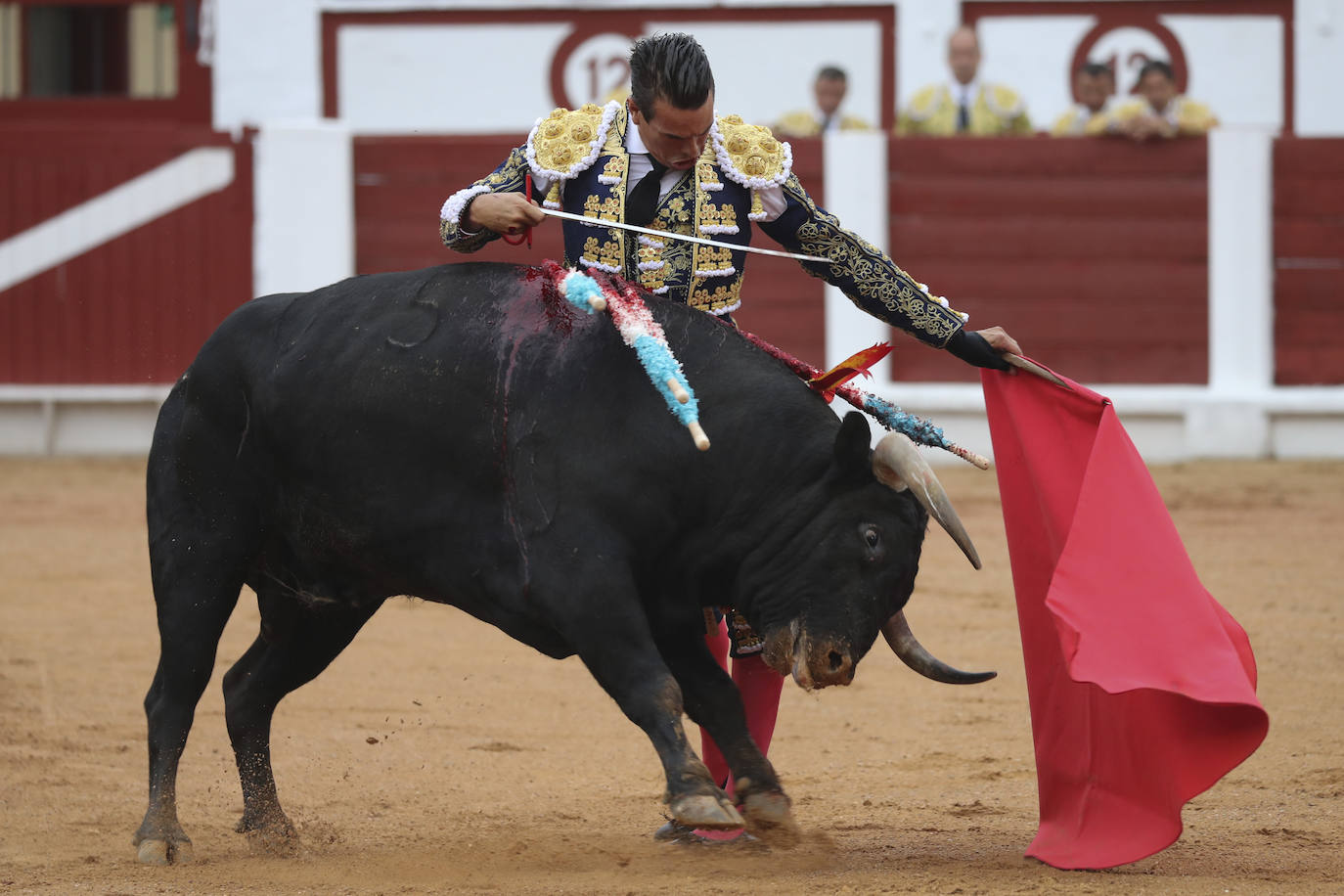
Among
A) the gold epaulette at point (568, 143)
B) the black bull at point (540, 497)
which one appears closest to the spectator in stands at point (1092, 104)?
the gold epaulette at point (568, 143)

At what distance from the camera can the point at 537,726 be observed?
4449mm

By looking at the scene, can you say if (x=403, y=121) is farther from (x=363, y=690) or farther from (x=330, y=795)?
(x=330, y=795)

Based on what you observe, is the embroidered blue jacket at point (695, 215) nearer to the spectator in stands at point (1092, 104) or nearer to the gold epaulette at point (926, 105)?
the spectator in stands at point (1092, 104)

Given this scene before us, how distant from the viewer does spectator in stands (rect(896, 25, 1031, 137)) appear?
360 inches

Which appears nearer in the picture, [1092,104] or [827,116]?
[1092,104]

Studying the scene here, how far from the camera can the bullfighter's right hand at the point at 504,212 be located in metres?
2.99

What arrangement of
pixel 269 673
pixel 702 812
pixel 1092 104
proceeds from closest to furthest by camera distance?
pixel 702 812, pixel 269 673, pixel 1092 104

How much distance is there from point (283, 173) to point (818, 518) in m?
6.80

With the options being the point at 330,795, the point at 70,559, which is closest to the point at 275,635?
the point at 330,795

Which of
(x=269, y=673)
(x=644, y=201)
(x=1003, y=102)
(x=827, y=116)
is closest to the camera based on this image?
(x=644, y=201)

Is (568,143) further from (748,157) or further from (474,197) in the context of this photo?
(748,157)

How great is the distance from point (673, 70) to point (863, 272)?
20.0 inches

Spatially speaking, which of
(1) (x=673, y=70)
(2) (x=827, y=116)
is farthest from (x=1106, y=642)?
(2) (x=827, y=116)

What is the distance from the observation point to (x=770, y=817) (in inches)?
114
